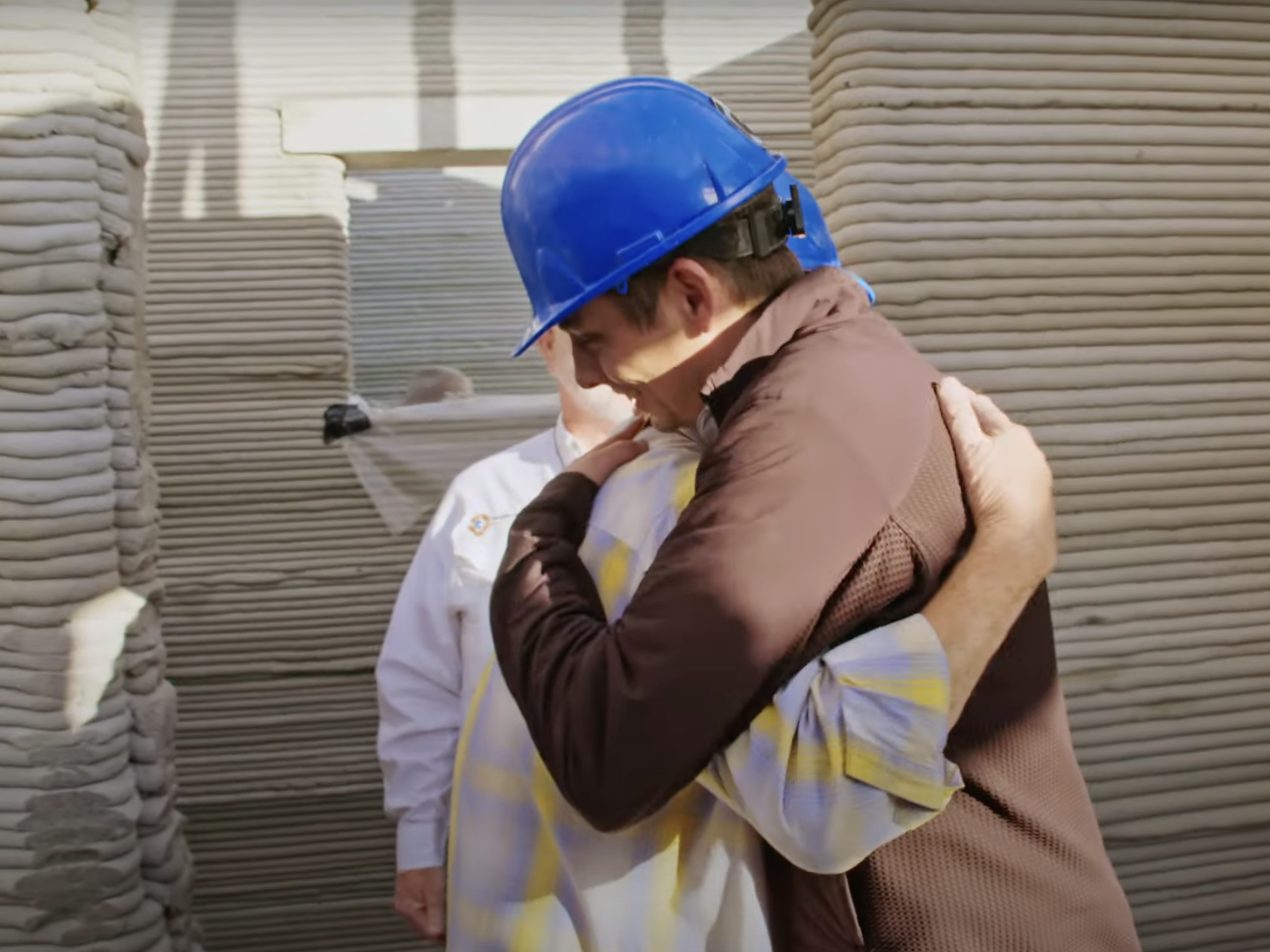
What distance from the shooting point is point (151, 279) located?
14.6ft

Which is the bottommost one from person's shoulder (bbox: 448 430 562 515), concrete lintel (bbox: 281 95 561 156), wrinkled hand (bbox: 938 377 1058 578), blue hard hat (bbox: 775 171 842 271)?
person's shoulder (bbox: 448 430 562 515)

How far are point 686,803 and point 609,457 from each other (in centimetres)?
38

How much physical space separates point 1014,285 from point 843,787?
1.65 metres

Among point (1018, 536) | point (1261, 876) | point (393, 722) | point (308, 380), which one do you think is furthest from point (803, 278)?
point (308, 380)

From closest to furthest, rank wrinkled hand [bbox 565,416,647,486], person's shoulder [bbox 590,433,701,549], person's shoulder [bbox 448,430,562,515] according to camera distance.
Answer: person's shoulder [bbox 590,433,701,549] → wrinkled hand [bbox 565,416,647,486] → person's shoulder [bbox 448,430,562,515]

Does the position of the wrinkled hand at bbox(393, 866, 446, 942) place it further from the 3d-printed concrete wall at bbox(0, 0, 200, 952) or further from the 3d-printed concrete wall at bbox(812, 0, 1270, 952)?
the 3d-printed concrete wall at bbox(812, 0, 1270, 952)

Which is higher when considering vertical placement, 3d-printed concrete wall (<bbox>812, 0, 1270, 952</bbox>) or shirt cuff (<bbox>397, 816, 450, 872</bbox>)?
3d-printed concrete wall (<bbox>812, 0, 1270, 952</bbox>)

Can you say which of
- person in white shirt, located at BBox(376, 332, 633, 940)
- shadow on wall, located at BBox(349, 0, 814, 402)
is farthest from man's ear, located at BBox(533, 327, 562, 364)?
shadow on wall, located at BBox(349, 0, 814, 402)

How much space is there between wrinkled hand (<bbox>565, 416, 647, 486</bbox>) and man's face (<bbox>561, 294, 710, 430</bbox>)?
0.34 ft

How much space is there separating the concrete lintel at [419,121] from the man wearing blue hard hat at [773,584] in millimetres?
3202

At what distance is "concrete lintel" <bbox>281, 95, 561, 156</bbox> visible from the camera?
4324mm

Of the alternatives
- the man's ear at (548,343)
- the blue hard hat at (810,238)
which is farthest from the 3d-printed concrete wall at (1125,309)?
the blue hard hat at (810,238)

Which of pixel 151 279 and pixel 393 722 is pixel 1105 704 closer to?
pixel 393 722

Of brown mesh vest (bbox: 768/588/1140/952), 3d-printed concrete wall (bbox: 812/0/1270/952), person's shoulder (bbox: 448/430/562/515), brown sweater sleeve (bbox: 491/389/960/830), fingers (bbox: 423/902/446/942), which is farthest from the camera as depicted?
3d-printed concrete wall (bbox: 812/0/1270/952)
